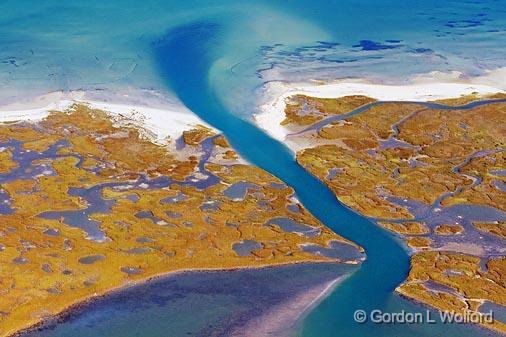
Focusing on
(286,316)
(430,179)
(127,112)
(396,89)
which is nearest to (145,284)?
(286,316)

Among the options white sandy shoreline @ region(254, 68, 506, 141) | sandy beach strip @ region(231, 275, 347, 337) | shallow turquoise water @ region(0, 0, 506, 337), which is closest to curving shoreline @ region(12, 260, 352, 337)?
sandy beach strip @ region(231, 275, 347, 337)

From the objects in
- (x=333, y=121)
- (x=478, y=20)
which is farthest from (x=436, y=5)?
(x=333, y=121)

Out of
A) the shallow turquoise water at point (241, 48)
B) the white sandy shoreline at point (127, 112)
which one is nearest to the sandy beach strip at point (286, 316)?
the shallow turquoise water at point (241, 48)

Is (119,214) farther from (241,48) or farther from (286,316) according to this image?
(241,48)

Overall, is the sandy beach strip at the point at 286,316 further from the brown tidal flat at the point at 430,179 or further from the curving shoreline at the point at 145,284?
the brown tidal flat at the point at 430,179

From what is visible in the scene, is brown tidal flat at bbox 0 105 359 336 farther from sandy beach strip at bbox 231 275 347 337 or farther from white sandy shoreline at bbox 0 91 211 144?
sandy beach strip at bbox 231 275 347 337
